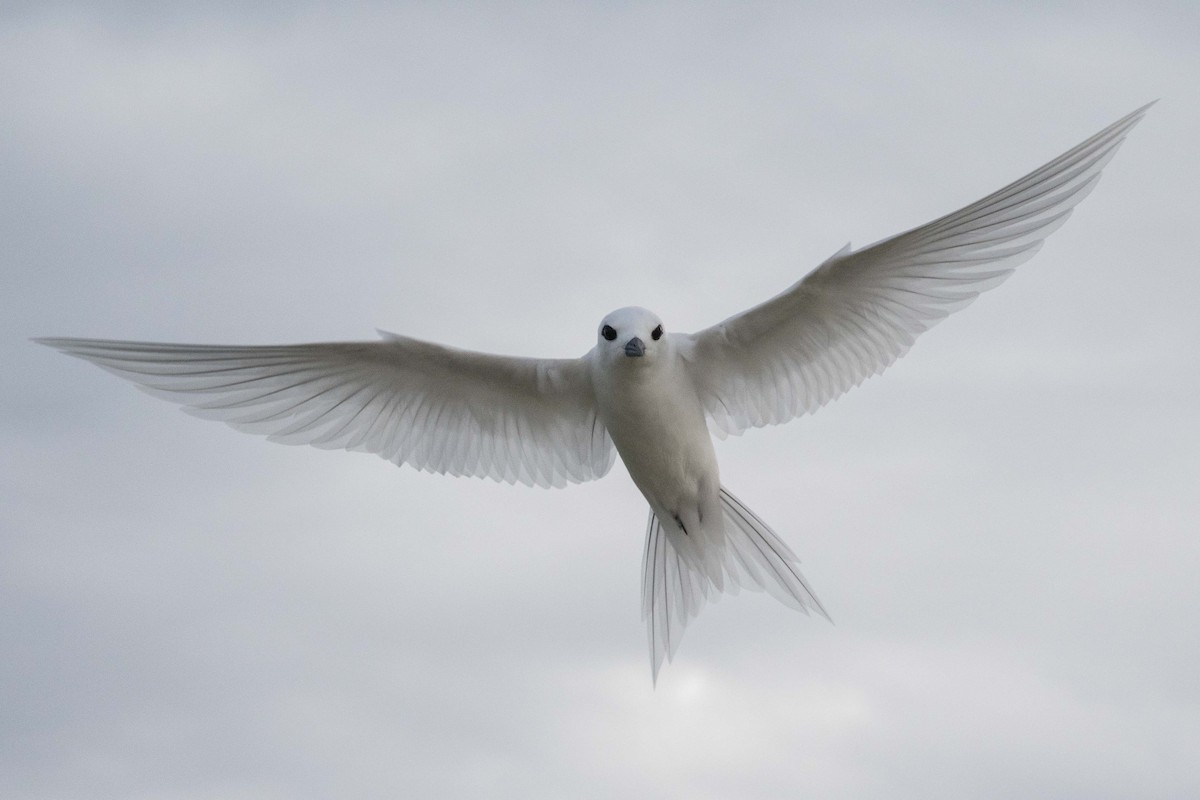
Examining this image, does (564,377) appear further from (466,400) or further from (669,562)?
(669,562)

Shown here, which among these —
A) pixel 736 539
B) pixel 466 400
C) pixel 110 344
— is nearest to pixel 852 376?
pixel 736 539

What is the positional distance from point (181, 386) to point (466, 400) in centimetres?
217

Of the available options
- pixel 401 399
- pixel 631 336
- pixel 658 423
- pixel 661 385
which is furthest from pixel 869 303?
pixel 401 399

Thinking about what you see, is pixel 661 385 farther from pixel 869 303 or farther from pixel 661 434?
pixel 869 303

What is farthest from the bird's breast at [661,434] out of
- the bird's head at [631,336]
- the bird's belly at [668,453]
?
the bird's head at [631,336]

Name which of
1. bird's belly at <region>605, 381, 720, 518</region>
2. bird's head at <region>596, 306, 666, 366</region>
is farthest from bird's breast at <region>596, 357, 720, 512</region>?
bird's head at <region>596, 306, 666, 366</region>

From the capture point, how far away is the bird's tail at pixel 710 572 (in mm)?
12445

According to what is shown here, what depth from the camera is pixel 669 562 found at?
12867 millimetres

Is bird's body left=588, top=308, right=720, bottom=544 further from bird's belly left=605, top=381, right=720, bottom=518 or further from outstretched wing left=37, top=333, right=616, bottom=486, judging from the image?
outstretched wing left=37, top=333, right=616, bottom=486

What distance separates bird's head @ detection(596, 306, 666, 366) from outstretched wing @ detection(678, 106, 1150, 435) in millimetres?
665

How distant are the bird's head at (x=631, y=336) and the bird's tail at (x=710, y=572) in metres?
1.60

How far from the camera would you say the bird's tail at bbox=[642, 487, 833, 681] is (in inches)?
490

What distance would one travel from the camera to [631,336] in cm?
1116

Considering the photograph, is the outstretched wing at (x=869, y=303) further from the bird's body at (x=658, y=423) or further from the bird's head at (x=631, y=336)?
the bird's head at (x=631, y=336)
